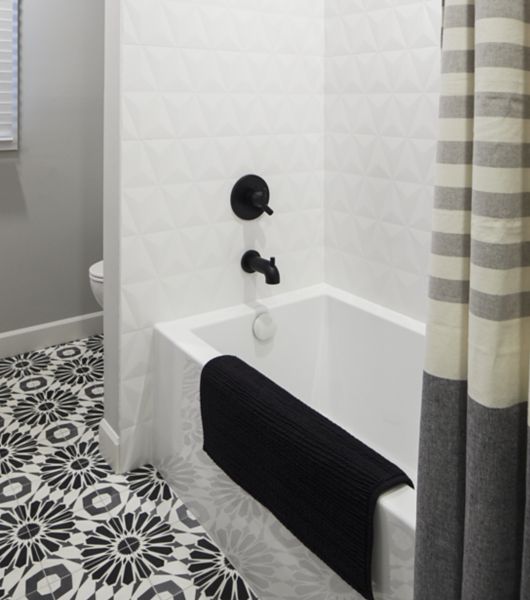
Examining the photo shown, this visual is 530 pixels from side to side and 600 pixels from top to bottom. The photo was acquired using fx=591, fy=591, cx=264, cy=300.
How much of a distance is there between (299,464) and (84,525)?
0.93 m

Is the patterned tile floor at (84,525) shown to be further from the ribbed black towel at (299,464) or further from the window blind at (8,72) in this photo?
the window blind at (8,72)

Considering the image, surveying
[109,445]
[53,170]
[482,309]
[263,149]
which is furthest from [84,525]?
[53,170]

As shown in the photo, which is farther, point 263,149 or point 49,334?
point 49,334

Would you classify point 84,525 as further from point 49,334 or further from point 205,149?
point 49,334

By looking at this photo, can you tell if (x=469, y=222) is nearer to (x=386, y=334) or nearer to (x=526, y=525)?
(x=526, y=525)

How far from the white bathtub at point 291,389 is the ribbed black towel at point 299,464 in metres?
0.10

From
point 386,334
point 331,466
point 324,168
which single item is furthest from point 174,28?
point 331,466

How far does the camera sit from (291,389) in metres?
2.32

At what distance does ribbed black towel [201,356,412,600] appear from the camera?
1196mm

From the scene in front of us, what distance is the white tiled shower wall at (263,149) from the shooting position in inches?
75.0

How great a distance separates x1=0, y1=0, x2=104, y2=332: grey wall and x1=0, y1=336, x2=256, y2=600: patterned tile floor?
28.3 inches

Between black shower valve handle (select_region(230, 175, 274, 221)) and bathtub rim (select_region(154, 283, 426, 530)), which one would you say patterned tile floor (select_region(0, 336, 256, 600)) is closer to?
bathtub rim (select_region(154, 283, 426, 530))

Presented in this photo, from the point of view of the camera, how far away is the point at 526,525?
2.49 feet

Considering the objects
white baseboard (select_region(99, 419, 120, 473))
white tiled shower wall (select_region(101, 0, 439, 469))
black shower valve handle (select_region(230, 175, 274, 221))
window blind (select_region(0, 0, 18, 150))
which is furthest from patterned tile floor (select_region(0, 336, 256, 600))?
window blind (select_region(0, 0, 18, 150))
